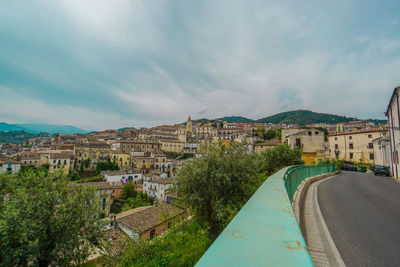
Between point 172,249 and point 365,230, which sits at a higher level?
point 365,230

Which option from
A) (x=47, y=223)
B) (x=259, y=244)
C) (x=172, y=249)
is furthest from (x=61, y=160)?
(x=259, y=244)

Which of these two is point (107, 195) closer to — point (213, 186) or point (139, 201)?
point (139, 201)

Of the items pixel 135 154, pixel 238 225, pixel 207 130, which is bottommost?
pixel 135 154

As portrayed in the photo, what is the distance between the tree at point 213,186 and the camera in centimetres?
887

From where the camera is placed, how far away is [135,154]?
68.6 meters

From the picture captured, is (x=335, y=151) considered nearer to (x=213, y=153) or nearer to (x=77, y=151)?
(x=213, y=153)

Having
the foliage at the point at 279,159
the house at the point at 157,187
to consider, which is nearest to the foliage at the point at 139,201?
the house at the point at 157,187

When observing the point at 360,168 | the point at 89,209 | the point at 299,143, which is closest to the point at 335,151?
the point at 360,168

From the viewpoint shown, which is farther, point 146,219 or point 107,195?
point 107,195

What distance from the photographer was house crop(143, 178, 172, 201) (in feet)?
133

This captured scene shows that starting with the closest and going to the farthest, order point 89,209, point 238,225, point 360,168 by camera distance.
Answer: point 238,225, point 89,209, point 360,168

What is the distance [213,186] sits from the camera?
9.09 m

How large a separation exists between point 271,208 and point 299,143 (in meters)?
36.4

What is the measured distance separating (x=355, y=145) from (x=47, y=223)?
52808mm
